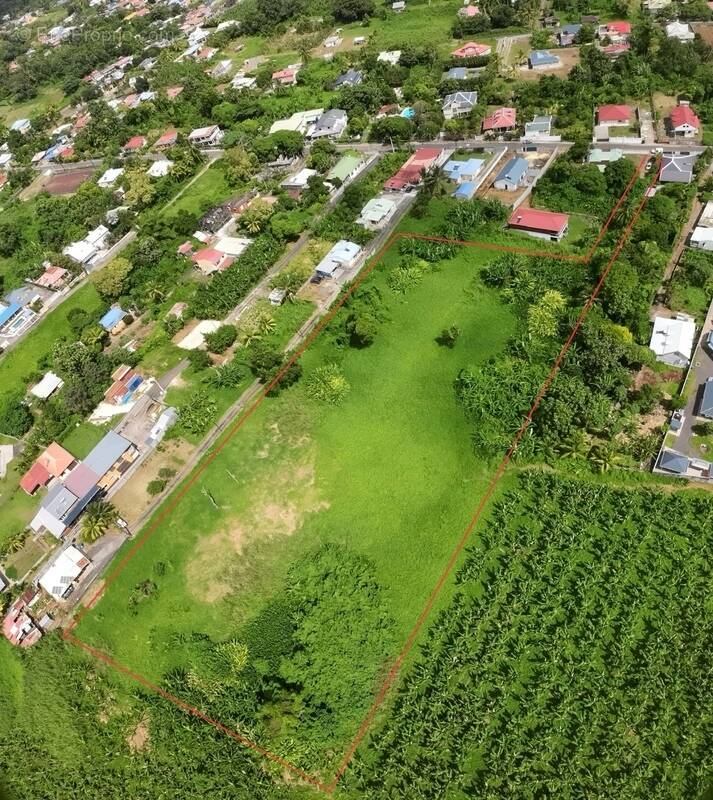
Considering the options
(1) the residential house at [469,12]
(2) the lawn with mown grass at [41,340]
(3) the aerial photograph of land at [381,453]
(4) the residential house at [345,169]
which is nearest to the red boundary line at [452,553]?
(3) the aerial photograph of land at [381,453]

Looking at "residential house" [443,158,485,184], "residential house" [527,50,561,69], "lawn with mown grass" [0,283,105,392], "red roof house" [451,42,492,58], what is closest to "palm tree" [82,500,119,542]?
"lawn with mown grass" [0,283,105,392]

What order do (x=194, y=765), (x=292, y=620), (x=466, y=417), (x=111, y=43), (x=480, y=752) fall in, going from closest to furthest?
(x=480, y=752) → (x=194, y=765) → (x=292, y=620) → (x=466, y=417) → (x=111, y=43)

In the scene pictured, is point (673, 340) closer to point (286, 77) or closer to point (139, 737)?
point (139, 737)

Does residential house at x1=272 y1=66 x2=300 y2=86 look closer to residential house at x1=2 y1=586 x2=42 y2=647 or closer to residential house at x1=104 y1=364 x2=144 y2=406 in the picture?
residential house at x1=104 y1=364 x2=144 y2=406

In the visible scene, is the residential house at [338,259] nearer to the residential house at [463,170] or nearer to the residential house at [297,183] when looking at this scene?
the residential house at [297,183]

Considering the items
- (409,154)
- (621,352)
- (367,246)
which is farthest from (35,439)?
(409,154)

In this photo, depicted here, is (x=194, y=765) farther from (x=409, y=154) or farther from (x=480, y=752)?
(x=409, y=154)

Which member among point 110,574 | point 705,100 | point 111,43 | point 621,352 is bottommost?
point 110,574

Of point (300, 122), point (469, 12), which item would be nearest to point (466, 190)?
point (300, 122)
